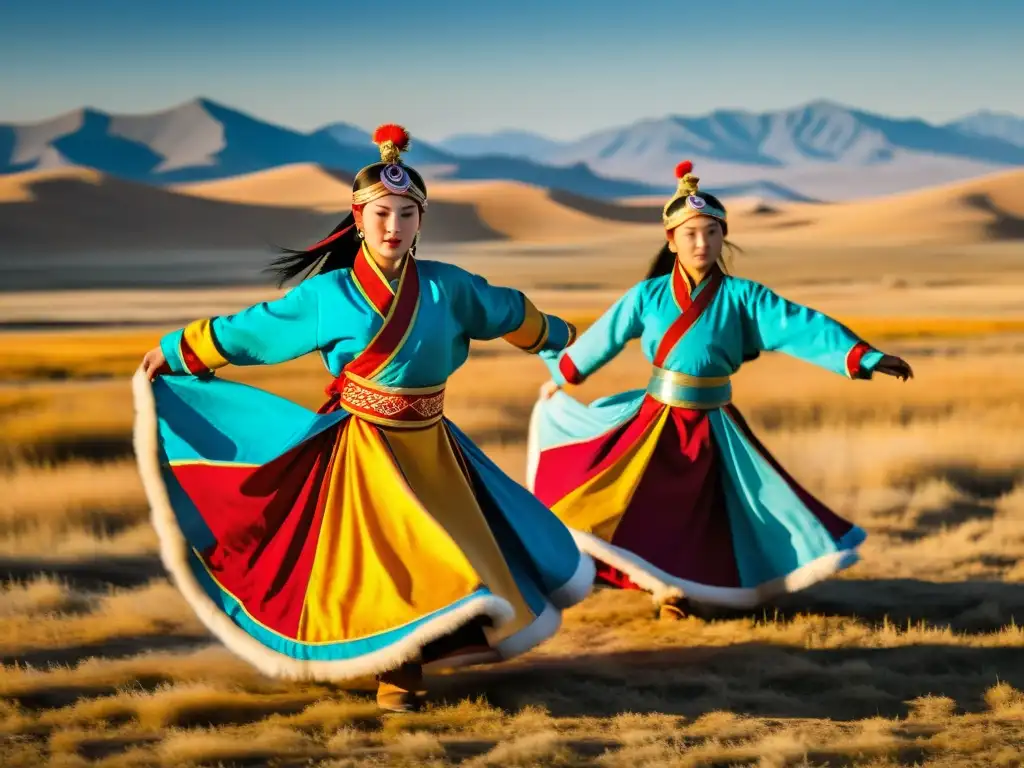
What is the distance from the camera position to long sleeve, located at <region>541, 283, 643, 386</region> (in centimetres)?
543

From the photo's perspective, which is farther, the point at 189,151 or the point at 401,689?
the point at 189,151

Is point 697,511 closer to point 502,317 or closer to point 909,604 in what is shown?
point 909,604

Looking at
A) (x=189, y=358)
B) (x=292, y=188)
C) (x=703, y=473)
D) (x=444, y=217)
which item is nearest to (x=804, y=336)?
(x=703, y=473)

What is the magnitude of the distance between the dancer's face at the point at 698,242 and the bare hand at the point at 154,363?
2021 mm

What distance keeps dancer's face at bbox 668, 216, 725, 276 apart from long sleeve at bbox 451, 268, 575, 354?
0.84 meters

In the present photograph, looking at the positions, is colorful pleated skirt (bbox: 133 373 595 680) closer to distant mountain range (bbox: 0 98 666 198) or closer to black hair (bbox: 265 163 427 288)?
black hair (bbox: 265 163 427 288)

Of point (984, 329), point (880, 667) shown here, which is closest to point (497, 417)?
point (880, 667)

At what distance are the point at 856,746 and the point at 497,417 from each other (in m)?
6.53

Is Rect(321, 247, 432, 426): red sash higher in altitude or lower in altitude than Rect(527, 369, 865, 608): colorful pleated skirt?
higher

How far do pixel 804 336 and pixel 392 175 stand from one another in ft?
Answer: 5.84

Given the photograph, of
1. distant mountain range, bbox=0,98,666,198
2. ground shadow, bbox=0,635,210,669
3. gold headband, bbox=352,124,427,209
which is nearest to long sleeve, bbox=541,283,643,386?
gold headband, bbox=352,124,427,209

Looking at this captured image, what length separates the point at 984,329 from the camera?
17438 millimetres

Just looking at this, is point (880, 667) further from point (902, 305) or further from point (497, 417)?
point (902, 305)

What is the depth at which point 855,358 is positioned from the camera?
509 centimetres
